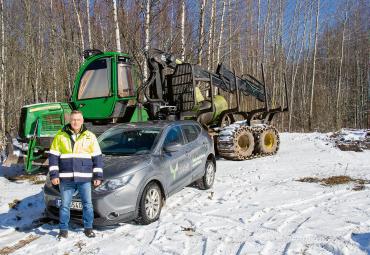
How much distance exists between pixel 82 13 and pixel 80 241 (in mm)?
17676

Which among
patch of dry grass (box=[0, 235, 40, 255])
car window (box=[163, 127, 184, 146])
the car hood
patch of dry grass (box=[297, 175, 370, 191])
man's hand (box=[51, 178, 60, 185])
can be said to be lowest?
patch of dry grass (box=[0, 235, 40, 255])

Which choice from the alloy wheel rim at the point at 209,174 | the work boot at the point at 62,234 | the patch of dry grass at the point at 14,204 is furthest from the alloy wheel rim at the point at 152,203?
the patch of dry grass at the point at 14,204

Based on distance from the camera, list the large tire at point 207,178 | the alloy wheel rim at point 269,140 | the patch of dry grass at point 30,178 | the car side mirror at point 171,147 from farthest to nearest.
A: the alloy wheel rim at point 269,140 < the patch of dry grass at point 30,178 < the large tire at point 207,178 < the car side mirror at point 171,147

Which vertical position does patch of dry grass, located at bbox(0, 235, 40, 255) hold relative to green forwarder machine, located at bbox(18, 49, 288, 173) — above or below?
below

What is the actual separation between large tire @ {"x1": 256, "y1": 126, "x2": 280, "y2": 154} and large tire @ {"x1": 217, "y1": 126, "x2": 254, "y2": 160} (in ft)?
1.38

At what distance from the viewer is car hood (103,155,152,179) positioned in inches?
220

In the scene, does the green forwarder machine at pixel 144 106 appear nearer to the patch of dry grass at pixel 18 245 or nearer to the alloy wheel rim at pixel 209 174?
the alloy wheel rim at pixel 209 174

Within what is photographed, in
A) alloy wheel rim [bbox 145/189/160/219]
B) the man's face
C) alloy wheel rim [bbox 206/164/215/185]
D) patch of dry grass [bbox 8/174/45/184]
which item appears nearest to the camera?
the man's face

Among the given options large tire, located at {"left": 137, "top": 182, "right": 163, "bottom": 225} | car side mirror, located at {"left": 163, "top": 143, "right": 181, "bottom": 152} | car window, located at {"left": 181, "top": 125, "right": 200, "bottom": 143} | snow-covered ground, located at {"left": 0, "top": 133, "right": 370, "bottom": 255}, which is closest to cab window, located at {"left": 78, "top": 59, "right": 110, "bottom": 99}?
snow-covered ground, located at {"left": 0, "top": 133, "right": 370, "bottom": 255}

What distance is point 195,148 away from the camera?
7641 millimetres

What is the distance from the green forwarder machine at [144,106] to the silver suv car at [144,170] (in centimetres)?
281

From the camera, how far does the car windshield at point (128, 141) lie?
21.5 ft

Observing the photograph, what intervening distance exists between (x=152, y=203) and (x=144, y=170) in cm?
55

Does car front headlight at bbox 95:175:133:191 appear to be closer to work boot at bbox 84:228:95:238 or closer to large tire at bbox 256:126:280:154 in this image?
work boot at bbox 84:228:95:238
